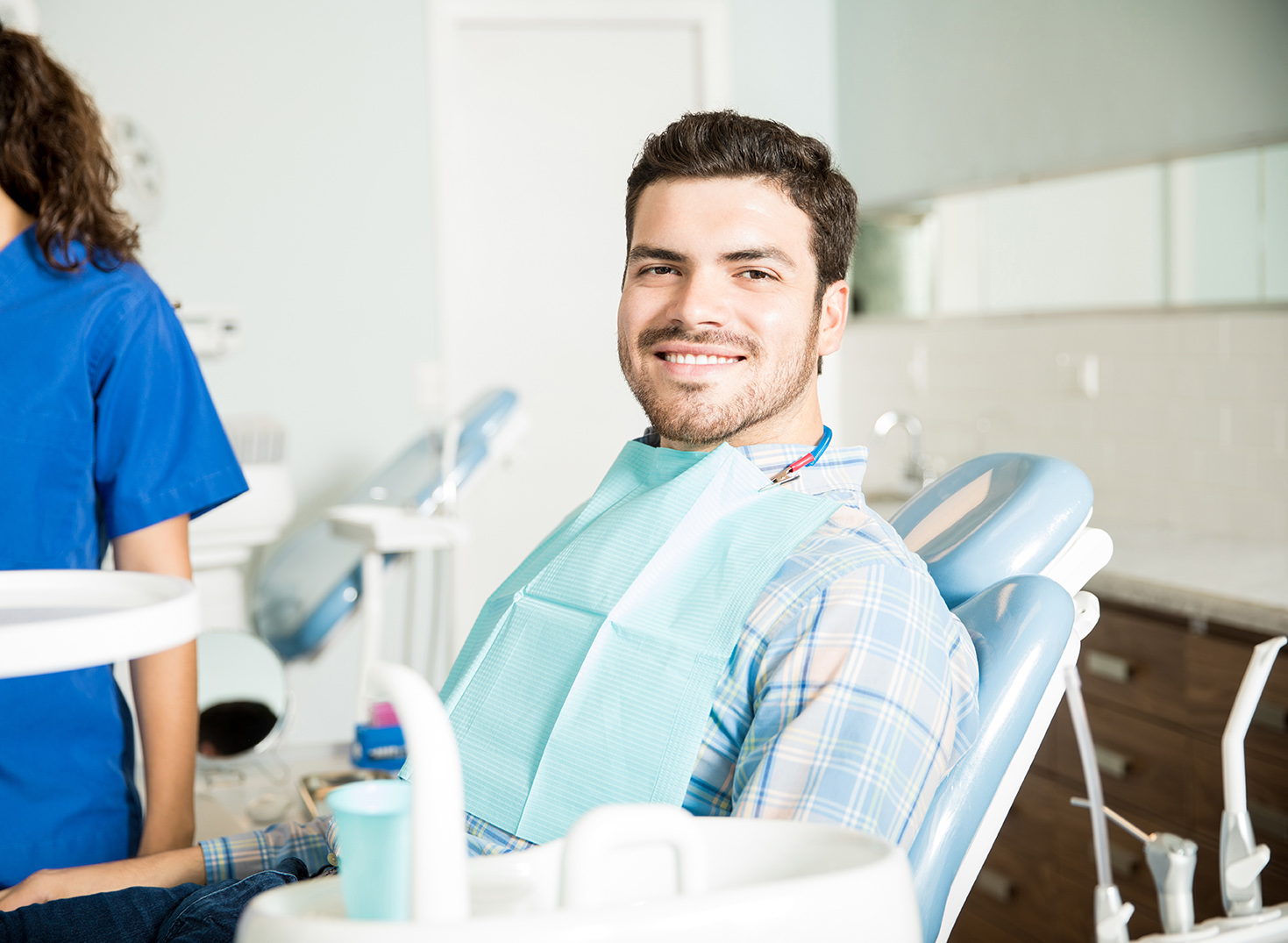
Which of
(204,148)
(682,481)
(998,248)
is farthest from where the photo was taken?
(204,148)

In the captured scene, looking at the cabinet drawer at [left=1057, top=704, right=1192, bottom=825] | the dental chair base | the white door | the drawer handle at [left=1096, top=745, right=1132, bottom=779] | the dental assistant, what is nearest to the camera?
the dental chair base

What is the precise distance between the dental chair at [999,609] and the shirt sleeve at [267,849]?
543 millimetres

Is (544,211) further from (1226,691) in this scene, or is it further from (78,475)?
(78,475)

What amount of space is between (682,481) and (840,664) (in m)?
0.26

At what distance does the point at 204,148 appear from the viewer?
348 cm

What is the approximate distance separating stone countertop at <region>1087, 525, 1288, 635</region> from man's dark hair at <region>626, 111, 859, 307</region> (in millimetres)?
1129

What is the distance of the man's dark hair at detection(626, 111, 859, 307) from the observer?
3.97 ft

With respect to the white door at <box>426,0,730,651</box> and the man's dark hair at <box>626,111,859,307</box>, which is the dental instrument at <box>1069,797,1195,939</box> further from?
the white door at <box>426,0,730,651</box>

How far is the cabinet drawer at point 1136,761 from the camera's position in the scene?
211cm

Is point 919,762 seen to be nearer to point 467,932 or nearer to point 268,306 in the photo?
point 467,932

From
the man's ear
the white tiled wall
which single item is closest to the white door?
the white tiled wall

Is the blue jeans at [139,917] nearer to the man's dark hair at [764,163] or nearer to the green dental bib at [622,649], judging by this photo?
the green dental bib at [622,649]

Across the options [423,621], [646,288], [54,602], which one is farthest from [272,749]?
[423,621]

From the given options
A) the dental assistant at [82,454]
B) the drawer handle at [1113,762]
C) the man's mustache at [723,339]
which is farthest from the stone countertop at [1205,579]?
the dental assistant at [82,454]
